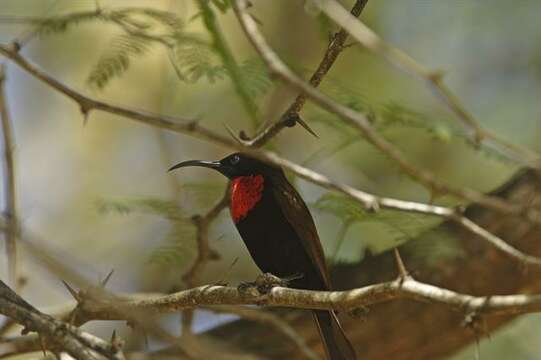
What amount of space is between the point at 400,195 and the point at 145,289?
6.92 ft

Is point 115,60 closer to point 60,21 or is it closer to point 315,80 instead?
point 60,21

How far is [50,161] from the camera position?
335 inches

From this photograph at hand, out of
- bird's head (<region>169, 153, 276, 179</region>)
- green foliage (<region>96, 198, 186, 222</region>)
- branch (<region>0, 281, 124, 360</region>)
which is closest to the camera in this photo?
branch (<region>0, 281, 124, 360</region>)

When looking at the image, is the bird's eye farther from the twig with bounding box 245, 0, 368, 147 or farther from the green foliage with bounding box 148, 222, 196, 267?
the twig with bounding box 245, 0, 368, 147

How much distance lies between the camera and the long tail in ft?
13.9

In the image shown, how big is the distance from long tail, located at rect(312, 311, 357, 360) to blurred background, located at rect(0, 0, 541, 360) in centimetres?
67

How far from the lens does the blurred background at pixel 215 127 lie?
6.11 meters

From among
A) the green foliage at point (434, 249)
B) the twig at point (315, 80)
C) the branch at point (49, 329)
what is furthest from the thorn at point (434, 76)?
the green foliage at point (434, 249)

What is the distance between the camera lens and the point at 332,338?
4.39m

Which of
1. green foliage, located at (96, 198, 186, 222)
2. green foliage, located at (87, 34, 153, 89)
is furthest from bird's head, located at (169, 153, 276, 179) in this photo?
green foliage, located at (87, 34, 153, 89)

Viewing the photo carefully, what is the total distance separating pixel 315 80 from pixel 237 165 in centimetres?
188

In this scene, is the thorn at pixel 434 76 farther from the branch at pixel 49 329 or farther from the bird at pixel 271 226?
the bird at pixel 271 226

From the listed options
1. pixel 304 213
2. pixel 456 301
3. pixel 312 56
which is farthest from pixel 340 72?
pixel 456 301

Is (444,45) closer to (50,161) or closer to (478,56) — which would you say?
(478,56)
